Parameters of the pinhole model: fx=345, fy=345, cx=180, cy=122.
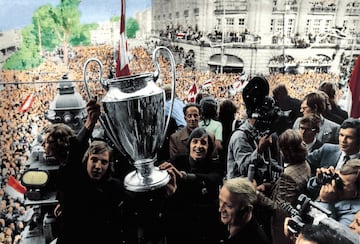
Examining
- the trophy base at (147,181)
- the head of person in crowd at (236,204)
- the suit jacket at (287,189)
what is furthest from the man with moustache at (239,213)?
the trophy base at (147,181)

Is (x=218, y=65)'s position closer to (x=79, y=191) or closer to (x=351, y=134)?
(x=351, y=134)

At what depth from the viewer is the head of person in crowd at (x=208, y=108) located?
1.87 metres

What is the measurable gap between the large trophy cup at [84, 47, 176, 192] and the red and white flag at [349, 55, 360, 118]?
1.02 m

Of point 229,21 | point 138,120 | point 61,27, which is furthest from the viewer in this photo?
point 229,21

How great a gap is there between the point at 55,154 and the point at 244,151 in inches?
39.8

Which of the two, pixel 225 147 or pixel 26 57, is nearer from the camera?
pixel 26 57

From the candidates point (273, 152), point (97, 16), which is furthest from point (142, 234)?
point (97, 16)

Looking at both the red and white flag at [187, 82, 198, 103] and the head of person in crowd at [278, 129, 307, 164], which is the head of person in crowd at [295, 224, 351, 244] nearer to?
the head of person in crowd at [278, 129, 307, 164]

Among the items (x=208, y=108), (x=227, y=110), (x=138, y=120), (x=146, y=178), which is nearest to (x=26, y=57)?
(x=138, y=120)

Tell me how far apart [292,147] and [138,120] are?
867 millimetres

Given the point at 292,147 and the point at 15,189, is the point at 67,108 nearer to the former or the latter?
the point at 15,189

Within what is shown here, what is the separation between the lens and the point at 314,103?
193 centimetres

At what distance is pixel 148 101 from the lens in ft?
5.25

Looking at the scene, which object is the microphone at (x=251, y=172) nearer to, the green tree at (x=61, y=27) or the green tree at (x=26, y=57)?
the green tree at (x=61, y=27)
